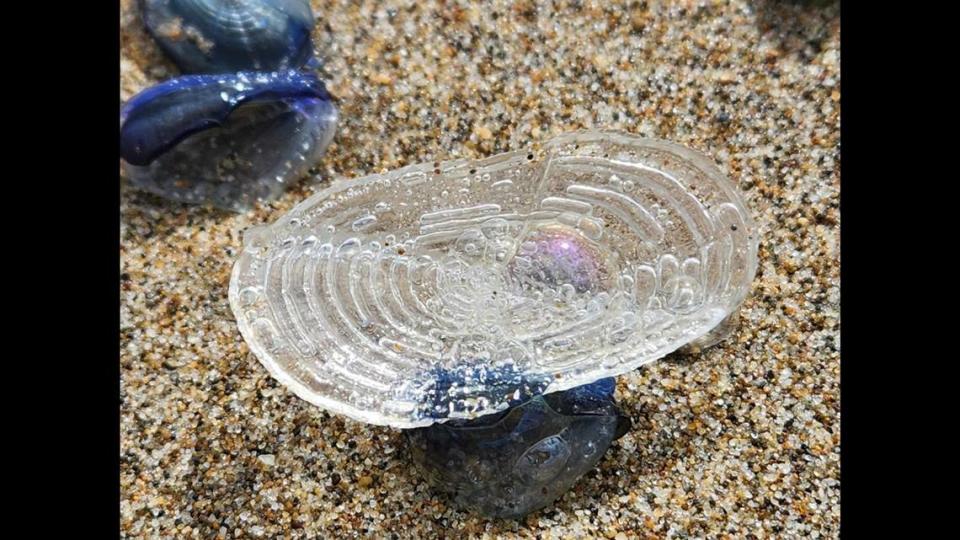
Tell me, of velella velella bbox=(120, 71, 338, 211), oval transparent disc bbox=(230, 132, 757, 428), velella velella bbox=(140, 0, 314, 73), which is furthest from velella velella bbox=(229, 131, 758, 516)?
velella velella bbox=(140, 0, 314, 73)

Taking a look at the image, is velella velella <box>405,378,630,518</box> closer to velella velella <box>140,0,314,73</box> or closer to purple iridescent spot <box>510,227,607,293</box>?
purple iridescent spot <box>510,227,607,293</box>

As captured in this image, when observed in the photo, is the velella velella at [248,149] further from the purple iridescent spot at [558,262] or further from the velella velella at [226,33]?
the purple iridescent spot at [558,262]

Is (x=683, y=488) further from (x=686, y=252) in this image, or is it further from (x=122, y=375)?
(x=122, y=375)

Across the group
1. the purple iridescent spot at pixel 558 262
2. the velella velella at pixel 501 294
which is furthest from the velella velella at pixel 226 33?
the purple iridescent spot at pixel 558 262

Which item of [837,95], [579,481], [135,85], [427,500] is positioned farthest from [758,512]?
[135,85]

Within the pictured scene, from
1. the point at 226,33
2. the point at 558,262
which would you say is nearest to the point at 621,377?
the point at 558,262

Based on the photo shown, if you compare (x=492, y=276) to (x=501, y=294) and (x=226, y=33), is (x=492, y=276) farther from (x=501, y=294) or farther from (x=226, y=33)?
(x=226, y=33)
